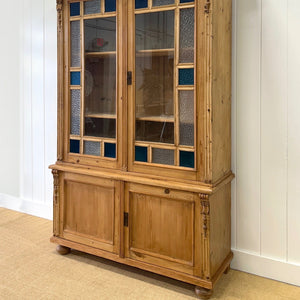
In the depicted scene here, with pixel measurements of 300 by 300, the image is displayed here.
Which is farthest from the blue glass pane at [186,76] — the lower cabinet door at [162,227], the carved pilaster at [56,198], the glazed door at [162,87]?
the carved pilaster at [56,198]

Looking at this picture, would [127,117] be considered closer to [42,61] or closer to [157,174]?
[157,174]

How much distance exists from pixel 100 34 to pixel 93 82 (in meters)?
0.31

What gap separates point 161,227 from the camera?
7.13 feet

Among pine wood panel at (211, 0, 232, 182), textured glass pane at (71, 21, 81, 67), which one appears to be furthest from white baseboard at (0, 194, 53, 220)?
pine wood panel at (211, 0, 232, 182)

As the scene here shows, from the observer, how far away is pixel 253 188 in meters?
2.30

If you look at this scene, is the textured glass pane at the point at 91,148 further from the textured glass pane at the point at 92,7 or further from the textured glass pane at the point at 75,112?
the textured glass pane at the point at 92,7

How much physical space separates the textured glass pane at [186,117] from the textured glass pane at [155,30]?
30cm

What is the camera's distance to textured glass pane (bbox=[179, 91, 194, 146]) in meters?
2.04

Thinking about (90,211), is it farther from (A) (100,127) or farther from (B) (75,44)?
(B) (75,44)

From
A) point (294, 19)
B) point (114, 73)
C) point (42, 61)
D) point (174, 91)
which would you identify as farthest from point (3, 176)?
point (294, 19)

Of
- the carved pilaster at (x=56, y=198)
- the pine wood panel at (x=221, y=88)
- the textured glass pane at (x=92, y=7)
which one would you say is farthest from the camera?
the carved pilaster at (x=56, y=198)

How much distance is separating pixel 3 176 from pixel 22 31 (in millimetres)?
1426

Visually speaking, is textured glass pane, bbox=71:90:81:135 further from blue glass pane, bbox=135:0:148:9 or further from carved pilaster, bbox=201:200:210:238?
carved pilaster, bbox=201:200:210:238

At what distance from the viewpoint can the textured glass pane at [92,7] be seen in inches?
91.3
